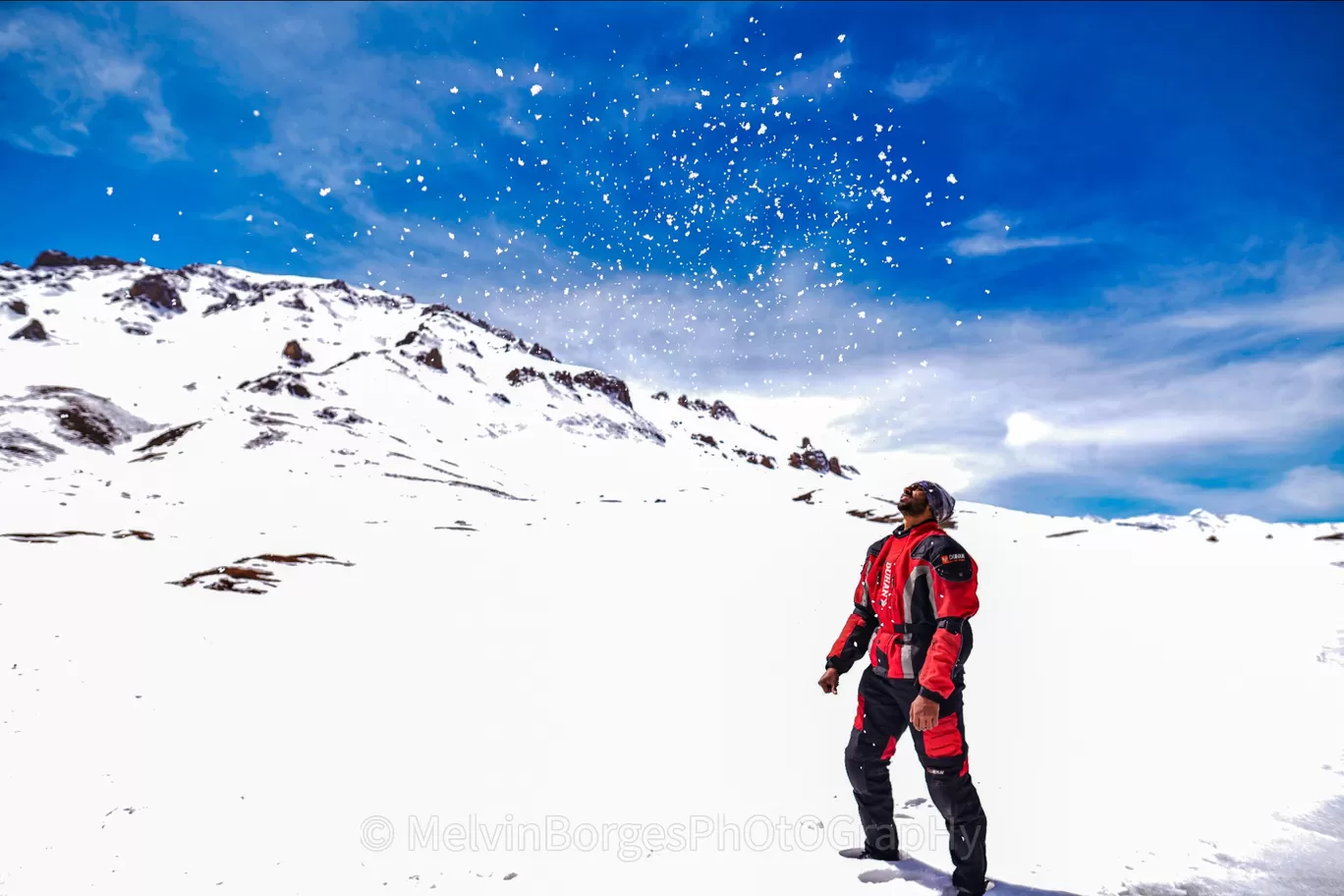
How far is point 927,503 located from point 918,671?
113 cm

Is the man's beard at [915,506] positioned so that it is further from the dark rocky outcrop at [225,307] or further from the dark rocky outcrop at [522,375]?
the dark rocky outcrop at [225,307]

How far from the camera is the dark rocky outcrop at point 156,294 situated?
8769 cm

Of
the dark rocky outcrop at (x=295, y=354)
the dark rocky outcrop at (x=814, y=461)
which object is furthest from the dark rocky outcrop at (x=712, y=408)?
the dark rocky outcrop at (x=295, y=354)

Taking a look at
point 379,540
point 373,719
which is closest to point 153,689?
point 373,719

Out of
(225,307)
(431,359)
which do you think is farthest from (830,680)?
(225,307)

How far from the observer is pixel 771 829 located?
4.59 metres

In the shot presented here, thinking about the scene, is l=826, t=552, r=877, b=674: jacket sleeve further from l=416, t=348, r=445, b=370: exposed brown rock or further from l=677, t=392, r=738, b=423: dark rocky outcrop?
l=677, t=392, r=738, b=423: dark rocky outcrop

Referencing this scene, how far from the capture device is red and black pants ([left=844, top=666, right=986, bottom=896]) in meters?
3.73

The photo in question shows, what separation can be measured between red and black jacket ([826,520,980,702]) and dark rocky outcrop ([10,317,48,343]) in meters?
78.1

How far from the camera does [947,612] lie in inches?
152

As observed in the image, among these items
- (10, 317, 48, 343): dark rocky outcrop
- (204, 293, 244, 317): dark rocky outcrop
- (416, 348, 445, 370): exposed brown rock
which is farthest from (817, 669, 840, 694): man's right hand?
(204, 293, 244, 317): dark rocky outcrop

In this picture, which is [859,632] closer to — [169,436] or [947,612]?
[947,612]

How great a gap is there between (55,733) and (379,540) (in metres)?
10.8

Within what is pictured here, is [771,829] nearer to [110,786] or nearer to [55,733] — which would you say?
[110,786]
